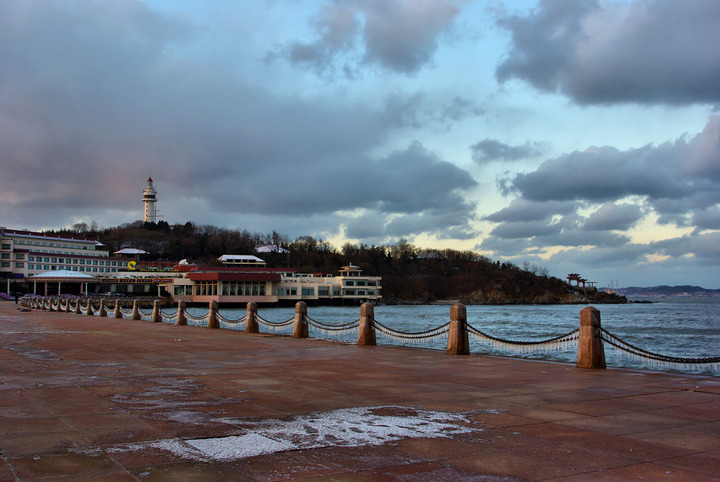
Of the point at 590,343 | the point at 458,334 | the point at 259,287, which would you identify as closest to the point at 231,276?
the point at 259,287

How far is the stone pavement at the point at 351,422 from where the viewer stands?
18.1 ft

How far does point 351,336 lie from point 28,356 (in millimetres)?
30512

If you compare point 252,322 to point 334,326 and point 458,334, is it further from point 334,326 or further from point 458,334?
point 458,334

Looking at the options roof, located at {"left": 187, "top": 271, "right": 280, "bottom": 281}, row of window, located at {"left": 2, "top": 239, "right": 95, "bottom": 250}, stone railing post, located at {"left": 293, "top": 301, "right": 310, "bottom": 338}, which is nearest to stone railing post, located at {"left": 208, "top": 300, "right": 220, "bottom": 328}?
stone railing post, located at {"left": 293, "top": 301, "right": 310, "bottom": 338}

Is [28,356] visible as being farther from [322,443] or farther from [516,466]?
[516,466]

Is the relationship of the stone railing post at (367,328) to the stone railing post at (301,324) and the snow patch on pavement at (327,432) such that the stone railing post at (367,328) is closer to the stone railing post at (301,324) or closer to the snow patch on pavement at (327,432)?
the stone railing post at (301,324)

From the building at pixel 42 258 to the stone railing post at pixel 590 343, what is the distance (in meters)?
135

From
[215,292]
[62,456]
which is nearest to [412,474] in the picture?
[62,456]

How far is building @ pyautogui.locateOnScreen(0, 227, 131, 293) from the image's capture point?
445 ft

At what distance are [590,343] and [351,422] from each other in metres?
8.66

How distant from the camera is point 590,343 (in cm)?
1411

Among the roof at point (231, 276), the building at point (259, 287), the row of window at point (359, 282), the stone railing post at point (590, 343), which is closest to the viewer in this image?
the stone railing post at point (590, 343)

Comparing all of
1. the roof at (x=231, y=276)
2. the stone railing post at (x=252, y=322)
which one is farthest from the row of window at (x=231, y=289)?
the stone railing post at (x=252, y=322)

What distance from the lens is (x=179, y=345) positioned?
20172mm
